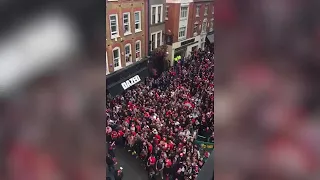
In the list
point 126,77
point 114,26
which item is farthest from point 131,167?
point 114,26

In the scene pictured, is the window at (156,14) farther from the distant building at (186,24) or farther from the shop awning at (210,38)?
the shop awning at (210,38)

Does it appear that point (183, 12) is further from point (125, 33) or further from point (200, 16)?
point (125, 33)

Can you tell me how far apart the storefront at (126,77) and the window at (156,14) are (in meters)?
0.17

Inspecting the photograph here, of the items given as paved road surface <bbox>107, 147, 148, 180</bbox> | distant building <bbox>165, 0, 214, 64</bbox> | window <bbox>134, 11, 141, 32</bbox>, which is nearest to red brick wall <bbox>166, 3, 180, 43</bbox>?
distant building <bbox>165, 0, 214, 64</bbox>

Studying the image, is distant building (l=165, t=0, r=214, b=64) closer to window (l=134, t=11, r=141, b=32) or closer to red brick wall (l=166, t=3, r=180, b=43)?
red brick wall (l=166, t=3, r=180, b=43)

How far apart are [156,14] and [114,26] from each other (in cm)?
17

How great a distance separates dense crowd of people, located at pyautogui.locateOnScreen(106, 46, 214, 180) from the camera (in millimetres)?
1435

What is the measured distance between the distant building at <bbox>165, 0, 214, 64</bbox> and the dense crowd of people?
5cm

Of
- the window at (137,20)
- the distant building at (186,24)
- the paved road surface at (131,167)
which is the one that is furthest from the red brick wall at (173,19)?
the paved road surface at (131,167)

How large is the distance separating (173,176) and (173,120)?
22 cm
